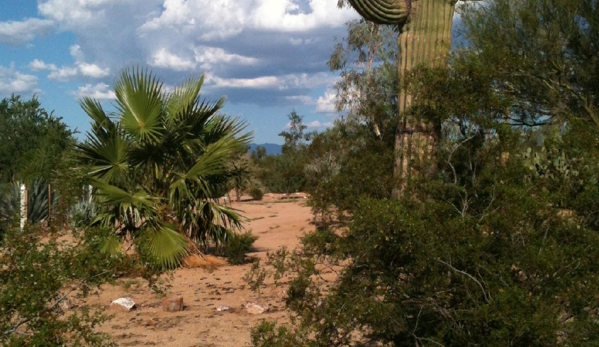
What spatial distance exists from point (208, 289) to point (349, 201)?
5.10 meters

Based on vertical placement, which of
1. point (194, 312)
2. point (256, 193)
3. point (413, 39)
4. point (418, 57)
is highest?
point (413, 39)

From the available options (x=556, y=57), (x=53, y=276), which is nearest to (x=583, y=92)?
(x=556, y=57)

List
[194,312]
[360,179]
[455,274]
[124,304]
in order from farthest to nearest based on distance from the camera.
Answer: [124,304]
[194,312]
[360,179]
[455,274]

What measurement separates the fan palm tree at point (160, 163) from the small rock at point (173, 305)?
1702 millimetres

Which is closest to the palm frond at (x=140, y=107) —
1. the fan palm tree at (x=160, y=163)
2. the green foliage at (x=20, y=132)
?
the fan palm tree at (x=160, y=163)

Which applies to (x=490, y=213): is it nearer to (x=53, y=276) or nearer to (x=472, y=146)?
(x=472, y=146)

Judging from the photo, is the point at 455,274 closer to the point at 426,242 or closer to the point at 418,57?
the point at 426,242

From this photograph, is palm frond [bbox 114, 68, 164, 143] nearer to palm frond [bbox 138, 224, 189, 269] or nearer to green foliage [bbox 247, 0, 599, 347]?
palm frond [bbox 138, 224, 189, 269]

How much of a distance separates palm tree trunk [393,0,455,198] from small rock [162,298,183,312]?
406 cm

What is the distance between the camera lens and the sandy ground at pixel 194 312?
688cm

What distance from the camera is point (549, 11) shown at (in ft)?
41.5

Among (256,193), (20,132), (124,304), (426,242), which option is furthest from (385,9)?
(256,193)

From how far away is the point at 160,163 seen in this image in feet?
35.8

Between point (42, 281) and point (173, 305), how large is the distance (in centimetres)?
472
